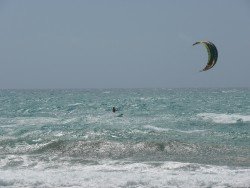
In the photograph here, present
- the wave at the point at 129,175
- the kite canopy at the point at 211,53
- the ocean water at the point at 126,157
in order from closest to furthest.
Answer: the wave at the point at 129,175, the ocean water at the point at 126,157, the kite canopy at the point at 211,53

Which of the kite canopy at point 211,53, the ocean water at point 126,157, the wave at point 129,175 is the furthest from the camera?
the kite canopy at point 211,53

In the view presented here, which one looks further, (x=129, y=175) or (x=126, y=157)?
(x=126, y=157)

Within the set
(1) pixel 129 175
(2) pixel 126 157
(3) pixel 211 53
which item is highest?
(3) pixel 211 53

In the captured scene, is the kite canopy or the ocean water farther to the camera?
the kite canopy

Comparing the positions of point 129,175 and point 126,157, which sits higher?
point 129,175

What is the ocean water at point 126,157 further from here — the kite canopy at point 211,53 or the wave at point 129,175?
the kite canopy at point 211,53

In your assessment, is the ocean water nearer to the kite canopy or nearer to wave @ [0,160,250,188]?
wave @ [0,160,250,188]

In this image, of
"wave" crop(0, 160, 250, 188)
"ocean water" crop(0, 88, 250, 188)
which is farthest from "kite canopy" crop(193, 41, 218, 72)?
"wave" crop(0, 160, 250, 188)

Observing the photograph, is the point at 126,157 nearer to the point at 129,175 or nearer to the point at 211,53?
the point at 129,175

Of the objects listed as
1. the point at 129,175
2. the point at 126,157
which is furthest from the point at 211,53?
Answer: the point at 129,175

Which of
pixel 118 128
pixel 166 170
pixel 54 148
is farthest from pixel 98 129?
pixel 166 170

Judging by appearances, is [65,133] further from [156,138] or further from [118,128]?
[156,138]

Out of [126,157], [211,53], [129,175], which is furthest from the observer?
[126,157]

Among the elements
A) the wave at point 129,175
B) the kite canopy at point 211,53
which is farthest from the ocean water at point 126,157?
the kite canopy at point 211,53
